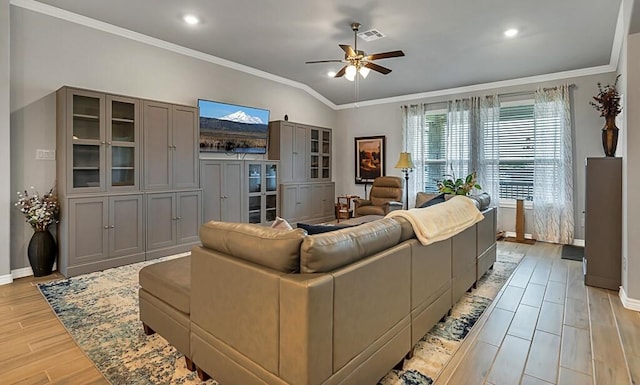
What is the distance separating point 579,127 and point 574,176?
0.75 m

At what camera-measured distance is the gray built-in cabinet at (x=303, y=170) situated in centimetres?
629

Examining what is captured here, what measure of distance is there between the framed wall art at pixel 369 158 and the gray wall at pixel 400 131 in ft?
0.42

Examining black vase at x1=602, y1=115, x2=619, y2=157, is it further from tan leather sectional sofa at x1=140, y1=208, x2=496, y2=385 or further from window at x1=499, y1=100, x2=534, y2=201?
tan leather sectional sofa at x1=140, y1=208, x2=496, y2=385

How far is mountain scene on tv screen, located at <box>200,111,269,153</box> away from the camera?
524 cm

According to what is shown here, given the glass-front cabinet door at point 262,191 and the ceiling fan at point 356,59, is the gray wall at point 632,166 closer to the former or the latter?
the ceiling fan at point 356,59

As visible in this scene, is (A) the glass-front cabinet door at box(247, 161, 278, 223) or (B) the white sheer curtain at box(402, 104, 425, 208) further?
(B) the white sheer curtain at box(402, 104, 425, 208)

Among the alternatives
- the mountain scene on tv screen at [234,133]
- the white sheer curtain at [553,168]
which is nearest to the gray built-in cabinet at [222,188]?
the mountain scene on tv screen at [234,133]

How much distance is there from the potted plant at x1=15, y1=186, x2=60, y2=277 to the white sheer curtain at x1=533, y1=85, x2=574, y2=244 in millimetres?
6740

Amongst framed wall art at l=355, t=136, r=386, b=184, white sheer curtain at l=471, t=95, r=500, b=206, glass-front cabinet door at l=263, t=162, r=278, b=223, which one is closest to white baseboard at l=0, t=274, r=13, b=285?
glass-front cabinet door at l=263, t=162, r=278, b=223

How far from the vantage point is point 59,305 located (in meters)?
2.94

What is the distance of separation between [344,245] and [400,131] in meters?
5.95

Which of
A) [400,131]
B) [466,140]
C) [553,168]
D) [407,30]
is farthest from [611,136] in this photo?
[400,131]

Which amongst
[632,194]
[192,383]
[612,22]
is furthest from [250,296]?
[612,22]

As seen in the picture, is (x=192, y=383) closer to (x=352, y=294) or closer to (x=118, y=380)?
(x=118, y=380)
